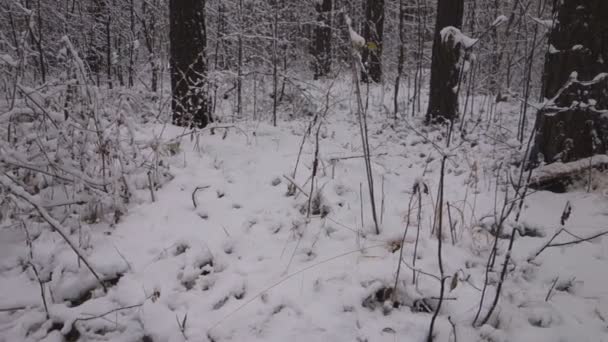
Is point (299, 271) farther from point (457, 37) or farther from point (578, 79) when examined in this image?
point (578, 79)

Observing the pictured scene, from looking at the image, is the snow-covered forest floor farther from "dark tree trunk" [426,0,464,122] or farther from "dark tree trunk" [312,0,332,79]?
"dark tree trunk" [312,0,332,79]

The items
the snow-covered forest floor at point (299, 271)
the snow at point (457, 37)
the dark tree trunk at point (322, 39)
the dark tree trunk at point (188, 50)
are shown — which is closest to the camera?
the snow-covered forest floor at point (299, 271)

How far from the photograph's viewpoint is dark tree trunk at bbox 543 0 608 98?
300cm

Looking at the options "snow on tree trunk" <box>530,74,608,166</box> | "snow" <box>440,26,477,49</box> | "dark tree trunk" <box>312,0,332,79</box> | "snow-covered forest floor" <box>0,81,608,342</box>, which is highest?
"dark tree trunk" <box>312,0,332,79</box>

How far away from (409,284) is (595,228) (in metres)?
1.53

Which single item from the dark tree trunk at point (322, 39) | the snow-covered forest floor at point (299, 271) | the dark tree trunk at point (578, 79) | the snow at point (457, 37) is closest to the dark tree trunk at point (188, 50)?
the snow-covered forest floor at point (299, 271)

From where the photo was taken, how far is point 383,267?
2.12 meters

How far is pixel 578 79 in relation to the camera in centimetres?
310

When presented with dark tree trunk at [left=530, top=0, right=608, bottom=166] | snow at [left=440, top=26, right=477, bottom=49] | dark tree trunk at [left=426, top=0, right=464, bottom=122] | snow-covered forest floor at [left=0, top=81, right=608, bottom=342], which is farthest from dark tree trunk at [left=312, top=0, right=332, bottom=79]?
snow at [left=440, top=26, right=477, bottom=49]

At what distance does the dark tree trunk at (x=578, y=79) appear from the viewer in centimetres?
301

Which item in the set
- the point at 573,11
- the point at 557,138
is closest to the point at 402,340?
the point at 557,138

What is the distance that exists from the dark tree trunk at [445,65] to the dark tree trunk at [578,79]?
99.5 inches

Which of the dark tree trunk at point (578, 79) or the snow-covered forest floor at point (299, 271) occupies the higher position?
the dark tree trunk at point (578, 79)

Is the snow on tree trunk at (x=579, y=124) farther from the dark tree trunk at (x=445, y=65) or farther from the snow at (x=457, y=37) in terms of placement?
the dark tree trunk at (x=445, y=65)
